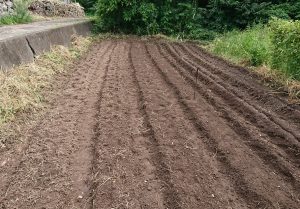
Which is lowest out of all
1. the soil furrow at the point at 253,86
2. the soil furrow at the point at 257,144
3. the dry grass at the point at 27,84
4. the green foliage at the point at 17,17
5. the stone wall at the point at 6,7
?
the soil furrow at the point at 253,86

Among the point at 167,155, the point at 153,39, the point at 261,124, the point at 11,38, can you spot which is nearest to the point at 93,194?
the point at 167,155

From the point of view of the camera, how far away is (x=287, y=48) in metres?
7.39

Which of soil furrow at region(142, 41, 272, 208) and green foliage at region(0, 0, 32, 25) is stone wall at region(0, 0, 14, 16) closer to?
green foliage at region(0, 0, 32, 25)

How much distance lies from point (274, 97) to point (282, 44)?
1706mm

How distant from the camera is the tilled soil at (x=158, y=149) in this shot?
3.53 meters

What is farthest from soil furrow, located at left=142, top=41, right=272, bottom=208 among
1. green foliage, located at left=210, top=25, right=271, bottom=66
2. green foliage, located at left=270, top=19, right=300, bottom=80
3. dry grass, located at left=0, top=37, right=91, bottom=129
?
green foliage, located at left=210, top=25, right=271, bottom=66

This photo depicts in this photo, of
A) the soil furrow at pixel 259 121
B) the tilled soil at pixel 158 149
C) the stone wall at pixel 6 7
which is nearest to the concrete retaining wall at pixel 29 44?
the tilled soil at pixel 158 149

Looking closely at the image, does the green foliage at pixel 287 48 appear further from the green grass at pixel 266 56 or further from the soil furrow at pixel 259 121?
the soil furrow at pixel 259 121

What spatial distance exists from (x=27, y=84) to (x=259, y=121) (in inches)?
162

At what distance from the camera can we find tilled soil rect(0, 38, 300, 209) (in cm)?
353

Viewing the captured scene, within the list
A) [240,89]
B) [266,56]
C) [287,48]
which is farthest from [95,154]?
[266,56]

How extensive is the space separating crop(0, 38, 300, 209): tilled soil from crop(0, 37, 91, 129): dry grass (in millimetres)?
348

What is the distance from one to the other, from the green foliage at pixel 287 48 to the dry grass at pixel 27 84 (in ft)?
16.2

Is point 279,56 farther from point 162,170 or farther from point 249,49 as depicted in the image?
point 162,170
